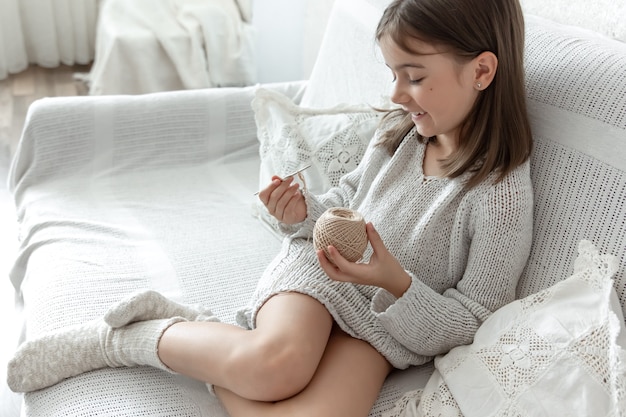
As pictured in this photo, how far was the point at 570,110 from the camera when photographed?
3.93 ft

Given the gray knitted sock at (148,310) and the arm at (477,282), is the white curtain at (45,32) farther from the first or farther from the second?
the arm at (477,282)

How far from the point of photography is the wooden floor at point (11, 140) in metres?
1.77

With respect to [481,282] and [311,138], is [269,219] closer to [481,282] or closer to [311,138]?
[311,138]

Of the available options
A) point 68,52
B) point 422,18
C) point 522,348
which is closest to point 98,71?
point 68,52

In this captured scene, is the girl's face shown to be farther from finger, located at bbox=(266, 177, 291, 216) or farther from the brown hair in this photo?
finger, located at bbox=(266, 177, 291, 216)

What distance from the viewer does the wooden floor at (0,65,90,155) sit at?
9.59ft

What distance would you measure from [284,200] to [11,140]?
6.19 feet

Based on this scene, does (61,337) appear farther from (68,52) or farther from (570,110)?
(68,52)

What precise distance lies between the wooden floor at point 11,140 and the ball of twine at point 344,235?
32.8 inches

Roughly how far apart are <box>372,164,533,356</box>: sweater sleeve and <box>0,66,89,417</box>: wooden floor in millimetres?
907

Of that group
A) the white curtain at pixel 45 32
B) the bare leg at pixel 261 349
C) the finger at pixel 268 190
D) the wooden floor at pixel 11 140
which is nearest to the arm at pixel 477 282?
the bare leg at pixel 261 349

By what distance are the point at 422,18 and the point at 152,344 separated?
71cm

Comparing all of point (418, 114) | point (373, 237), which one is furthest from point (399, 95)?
point (373, 237)

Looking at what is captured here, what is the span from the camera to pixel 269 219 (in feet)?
5.52
